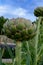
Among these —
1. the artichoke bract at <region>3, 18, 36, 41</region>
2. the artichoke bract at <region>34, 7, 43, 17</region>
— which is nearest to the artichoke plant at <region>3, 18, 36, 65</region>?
the artichoke bract at <region>3, 18, 36, 41</region>

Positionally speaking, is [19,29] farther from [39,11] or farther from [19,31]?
[39,11]

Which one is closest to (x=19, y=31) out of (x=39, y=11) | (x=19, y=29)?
(x=19, y=29)

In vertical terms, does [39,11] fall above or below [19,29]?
above

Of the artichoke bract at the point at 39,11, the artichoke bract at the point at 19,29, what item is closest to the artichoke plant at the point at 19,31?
Result: the artichoke bract at the point at 19,29

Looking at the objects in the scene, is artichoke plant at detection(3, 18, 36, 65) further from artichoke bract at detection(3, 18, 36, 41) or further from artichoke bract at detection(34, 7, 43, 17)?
artichoke bract at detection(34, 7, 43, 17)

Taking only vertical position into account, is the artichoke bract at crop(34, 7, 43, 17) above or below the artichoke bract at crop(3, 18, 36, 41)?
above

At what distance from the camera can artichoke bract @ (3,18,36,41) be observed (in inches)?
26.5

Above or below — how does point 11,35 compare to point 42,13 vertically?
below

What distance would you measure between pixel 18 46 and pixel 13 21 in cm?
7

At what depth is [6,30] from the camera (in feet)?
2.31

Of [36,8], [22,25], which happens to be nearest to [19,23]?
[22,25]

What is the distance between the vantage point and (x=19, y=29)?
68 cm

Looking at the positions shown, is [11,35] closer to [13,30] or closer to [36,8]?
[13,30]

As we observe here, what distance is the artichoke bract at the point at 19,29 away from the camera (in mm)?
674
